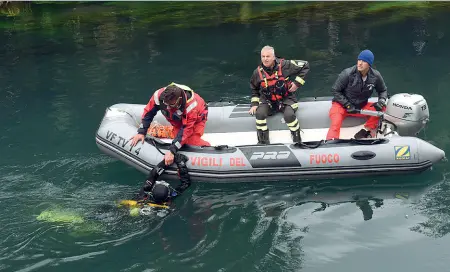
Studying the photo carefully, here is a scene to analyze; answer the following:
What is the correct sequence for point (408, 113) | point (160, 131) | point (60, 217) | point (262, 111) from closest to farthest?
point (60, 217), point (408, 113), point (262, 111), point (160, 131)

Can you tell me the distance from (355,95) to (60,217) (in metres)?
4.08

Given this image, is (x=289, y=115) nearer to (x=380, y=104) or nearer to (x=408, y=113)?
(x=380, y=104)

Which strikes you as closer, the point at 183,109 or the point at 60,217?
the point at 60,217

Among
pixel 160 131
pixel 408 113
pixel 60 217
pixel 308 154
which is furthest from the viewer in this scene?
pixel 160 131

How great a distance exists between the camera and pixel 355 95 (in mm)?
7348

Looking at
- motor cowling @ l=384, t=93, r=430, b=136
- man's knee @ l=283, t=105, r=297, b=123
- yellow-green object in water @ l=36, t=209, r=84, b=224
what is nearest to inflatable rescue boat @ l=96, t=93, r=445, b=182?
motor cowling @ l=384, t=93, r=430, b=136

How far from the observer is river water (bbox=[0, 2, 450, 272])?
5.67 metres

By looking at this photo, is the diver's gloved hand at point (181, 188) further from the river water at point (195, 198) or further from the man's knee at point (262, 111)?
the man's knee at point (262, 111)

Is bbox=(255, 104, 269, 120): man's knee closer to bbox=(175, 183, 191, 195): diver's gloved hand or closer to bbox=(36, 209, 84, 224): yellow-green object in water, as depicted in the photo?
bbox=(175, 183, 191, 195): diver's gloved hand

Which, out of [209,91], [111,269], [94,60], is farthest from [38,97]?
[111,269]

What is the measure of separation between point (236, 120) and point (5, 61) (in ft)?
23.9

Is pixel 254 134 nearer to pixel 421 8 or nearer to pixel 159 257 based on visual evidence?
pixel 159 257

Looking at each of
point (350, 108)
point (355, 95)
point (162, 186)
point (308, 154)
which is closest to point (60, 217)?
point (162, 186)

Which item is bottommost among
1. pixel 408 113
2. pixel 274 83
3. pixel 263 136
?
pixel 263 136
